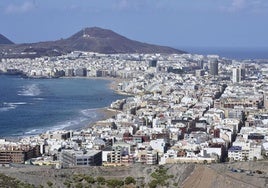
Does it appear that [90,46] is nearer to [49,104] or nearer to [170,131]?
[49,104]

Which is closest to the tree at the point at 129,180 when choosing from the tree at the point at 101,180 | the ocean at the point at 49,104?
the tree at the point at 101,180

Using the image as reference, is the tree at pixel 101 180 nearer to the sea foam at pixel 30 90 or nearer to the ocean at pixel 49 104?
the ocean at pixel 49 104

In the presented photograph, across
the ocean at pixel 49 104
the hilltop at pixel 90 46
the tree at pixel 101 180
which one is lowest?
the ocean at pixel 49 104

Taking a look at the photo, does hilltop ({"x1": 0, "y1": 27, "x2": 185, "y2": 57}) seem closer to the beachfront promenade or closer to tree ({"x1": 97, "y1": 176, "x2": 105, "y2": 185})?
the beachfront promenade

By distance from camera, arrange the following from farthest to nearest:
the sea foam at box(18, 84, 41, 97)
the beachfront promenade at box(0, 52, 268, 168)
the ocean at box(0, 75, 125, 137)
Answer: the sea foam at box(18, 84, 41, 97) < the ocean at box(0, 75, 125, 137) < the beachfront promenade at box(0, 52, 268, 168)

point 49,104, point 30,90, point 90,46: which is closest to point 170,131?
point 49,104

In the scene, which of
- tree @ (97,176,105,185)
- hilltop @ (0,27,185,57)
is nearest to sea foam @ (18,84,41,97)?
tree @ (97,176,105,185)

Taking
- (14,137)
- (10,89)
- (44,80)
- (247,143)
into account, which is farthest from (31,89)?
(247,143)
